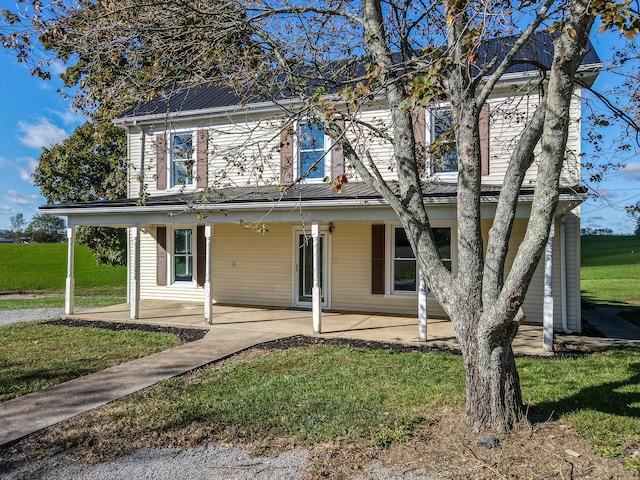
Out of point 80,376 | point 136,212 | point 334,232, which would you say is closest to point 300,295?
point 334,232

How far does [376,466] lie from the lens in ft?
12.4

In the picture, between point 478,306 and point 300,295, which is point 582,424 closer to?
point 478,306

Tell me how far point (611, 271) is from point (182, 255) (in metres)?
25.2

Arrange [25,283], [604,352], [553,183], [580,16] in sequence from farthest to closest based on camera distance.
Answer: [25,283] → [604,352] → [553,183] → [580,16]

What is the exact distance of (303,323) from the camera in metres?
10.4

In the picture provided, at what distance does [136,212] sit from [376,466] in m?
8.74

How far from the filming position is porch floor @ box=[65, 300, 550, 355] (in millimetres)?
8922

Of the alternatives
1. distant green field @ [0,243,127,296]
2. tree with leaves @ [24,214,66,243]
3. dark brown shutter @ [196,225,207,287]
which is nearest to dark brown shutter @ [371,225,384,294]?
dark brown shutter @ [196,225,207,287]

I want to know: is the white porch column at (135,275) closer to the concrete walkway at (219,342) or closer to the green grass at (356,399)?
the concrete walkway at (219,342)

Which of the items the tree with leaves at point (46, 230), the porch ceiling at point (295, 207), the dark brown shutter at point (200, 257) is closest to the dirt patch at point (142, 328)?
the porch ceiling at point (295, 207)

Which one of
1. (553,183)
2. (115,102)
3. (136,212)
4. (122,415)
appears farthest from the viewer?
(136,212)

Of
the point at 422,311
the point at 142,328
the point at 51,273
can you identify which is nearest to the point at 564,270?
the point at 422,311

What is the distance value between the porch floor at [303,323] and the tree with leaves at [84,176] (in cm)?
673

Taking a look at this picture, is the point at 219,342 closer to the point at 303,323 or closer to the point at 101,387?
the point at 303,323
